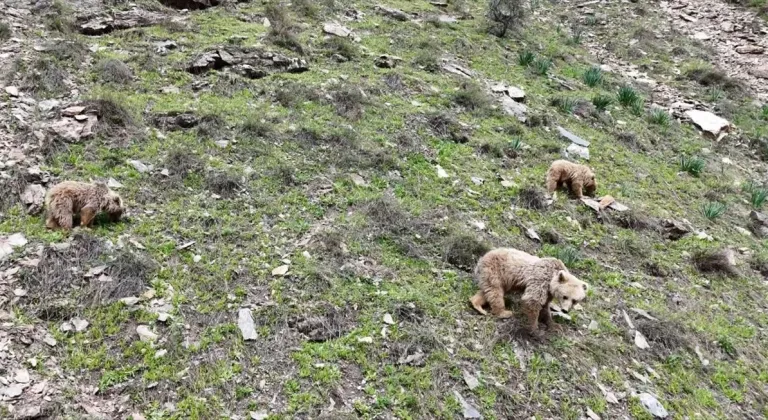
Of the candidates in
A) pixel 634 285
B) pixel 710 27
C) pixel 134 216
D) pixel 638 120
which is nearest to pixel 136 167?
pixel 134 216

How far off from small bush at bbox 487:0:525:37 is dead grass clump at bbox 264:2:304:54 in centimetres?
526

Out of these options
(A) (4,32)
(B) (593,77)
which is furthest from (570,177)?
(A) (4,32)

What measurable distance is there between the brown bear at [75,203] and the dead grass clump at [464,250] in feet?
11.5

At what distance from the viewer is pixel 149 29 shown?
30.4 feet

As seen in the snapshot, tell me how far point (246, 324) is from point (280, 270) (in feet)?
2.37

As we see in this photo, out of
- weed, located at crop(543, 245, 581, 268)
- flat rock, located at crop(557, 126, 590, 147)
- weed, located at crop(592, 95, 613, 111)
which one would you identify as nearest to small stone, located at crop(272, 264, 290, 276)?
weed, located at crop(543, 245, 581, 268)

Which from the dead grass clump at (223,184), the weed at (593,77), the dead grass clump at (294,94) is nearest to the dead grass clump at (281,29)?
the dead grass clump at (294,94)

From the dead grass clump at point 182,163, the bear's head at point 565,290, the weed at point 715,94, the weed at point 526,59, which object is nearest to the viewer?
the bear's head at point 565,290

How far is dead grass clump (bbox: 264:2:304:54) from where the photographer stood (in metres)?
9.46

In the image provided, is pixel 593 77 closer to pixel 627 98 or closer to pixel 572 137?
pixel 627 98

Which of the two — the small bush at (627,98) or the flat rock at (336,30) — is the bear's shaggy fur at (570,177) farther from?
the flat rock at (336,30)

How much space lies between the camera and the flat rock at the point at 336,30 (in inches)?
412

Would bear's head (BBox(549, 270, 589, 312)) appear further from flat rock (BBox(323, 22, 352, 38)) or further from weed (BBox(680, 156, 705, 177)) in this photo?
flat rock (BBox(323, 22, 352, 38))

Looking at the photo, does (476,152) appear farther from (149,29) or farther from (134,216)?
(149,29)
